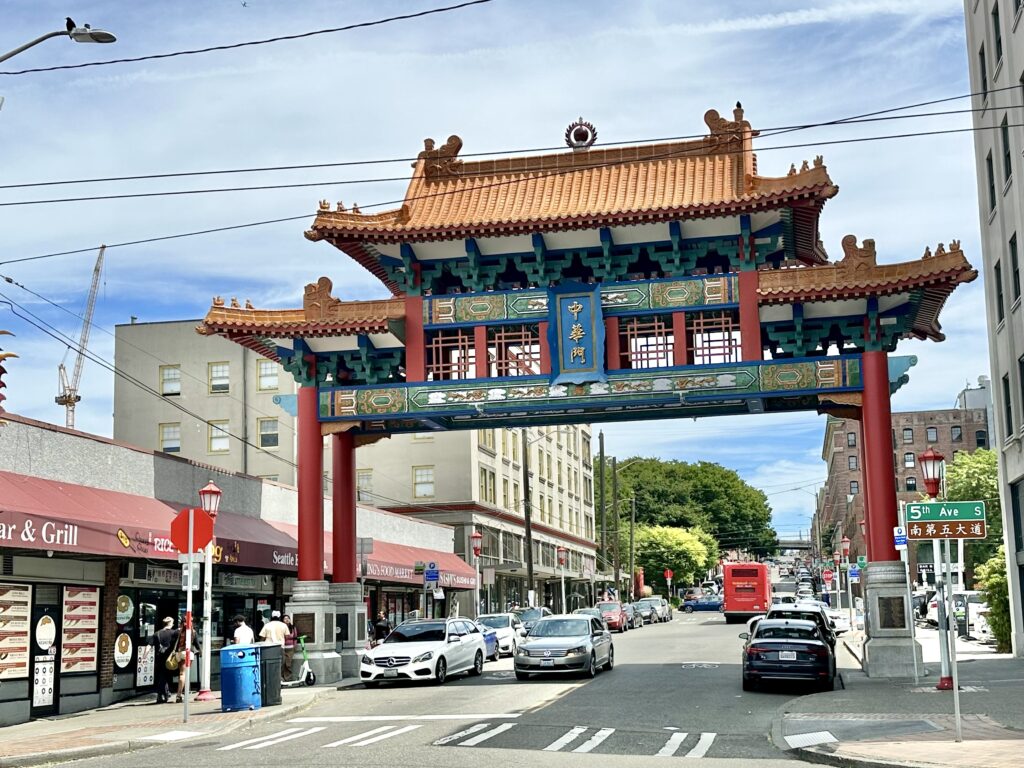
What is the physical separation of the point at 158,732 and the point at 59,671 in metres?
5.43

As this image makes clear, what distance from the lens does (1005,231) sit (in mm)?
31766

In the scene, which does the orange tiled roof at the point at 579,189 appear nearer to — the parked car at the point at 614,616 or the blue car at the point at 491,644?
the blue car at the point at 491,644

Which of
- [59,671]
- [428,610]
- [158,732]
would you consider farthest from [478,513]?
[158,732]

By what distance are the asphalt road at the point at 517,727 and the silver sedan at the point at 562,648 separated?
1.19 feet

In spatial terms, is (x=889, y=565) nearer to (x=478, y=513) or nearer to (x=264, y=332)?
(x=264, y=332)

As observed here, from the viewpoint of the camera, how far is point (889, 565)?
26547 mm

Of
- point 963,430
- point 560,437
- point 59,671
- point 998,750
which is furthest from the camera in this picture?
point 963,430

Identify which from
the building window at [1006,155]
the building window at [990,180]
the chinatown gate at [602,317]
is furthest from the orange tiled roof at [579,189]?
the building window at [990,180]

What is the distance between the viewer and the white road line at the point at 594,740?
15548 millimetres

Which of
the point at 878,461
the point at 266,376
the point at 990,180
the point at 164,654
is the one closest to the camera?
the point at 164,654

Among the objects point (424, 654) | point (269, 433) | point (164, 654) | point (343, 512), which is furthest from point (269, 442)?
point (164, 654)

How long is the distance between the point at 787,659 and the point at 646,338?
867cm

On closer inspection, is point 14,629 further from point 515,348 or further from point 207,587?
point 515,348

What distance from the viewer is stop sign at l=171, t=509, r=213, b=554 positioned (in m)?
20.7
